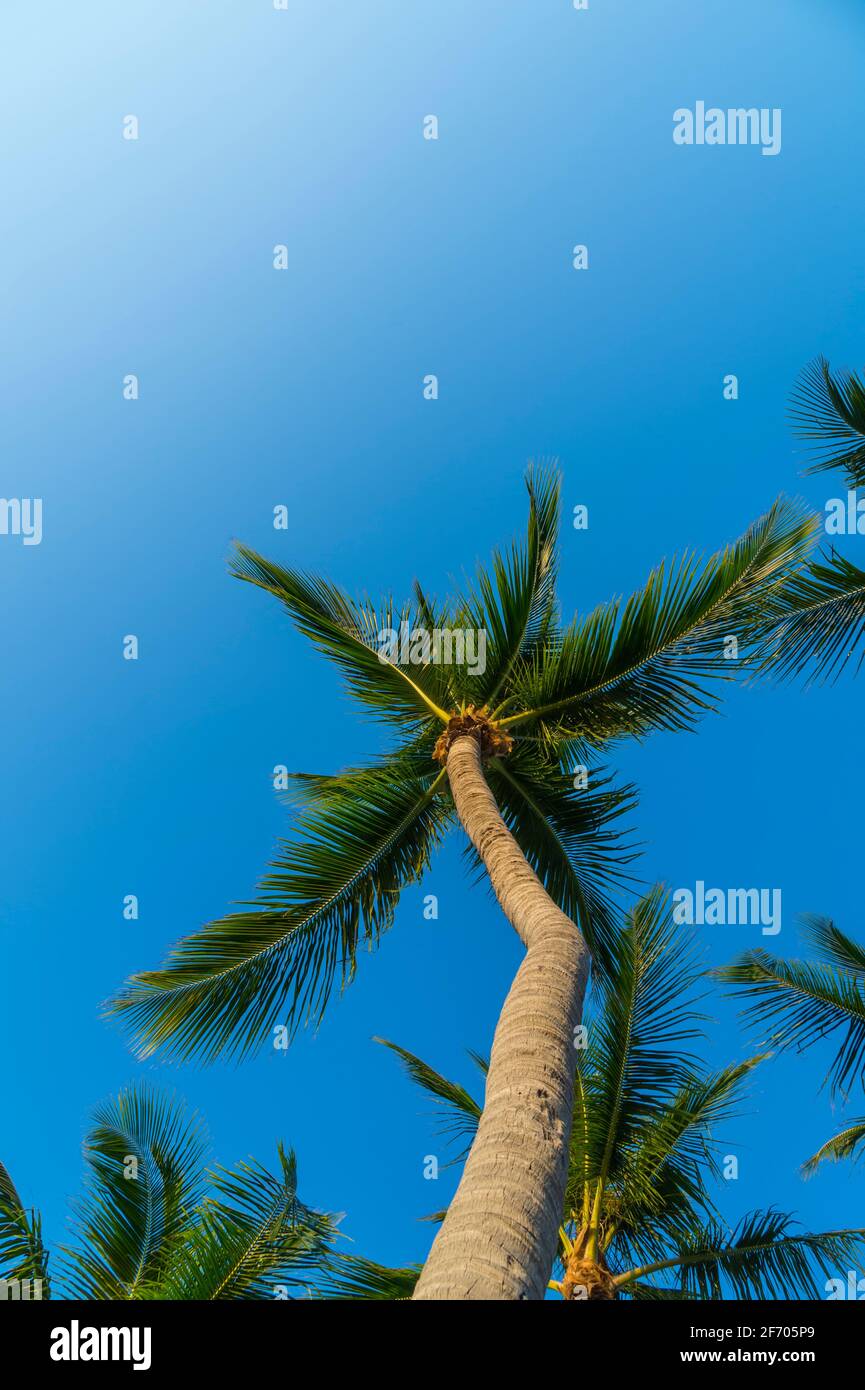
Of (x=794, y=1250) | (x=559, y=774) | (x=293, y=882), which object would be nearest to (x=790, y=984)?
(x=794, y=1250)

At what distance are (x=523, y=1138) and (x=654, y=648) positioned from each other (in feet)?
18.3

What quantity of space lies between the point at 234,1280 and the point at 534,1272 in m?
4.51

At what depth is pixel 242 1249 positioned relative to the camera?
6.54 metres

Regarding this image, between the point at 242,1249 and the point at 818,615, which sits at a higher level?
the point at 818,615

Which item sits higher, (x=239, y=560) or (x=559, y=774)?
(x=239, y=560)

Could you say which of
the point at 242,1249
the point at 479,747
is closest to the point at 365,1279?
the point at 242,1249

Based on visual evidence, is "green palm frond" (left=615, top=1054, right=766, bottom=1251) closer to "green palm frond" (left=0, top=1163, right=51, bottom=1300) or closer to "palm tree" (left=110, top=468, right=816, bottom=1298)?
"palm tree" (left=110, top=468, right=816, bottom=1298)

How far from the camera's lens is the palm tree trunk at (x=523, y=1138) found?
2.95 metres

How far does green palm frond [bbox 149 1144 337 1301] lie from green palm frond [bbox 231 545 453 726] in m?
4.29

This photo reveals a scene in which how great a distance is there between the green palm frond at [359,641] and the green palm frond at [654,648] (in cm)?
86

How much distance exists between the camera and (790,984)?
9.58 meters

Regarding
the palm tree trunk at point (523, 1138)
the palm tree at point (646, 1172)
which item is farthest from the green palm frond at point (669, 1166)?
the palm tree trunk at point (523, 1138)

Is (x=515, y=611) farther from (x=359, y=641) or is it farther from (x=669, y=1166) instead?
(x=669, y=1166)
